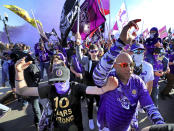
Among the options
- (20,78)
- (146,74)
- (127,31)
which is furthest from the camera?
(146,74)

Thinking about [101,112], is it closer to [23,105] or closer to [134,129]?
[134,129]

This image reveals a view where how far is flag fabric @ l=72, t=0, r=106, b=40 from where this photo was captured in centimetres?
329

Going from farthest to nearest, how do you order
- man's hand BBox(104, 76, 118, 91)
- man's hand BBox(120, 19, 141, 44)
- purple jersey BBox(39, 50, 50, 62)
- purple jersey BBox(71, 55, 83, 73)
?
purple jersey BBox(39, 50, 50, 62) → purple jersey BBox(71, 55, 83, 73) → man's hand BBox(104, 76, 118, 91) → man's hand BBox(120, 19, 141, 44)

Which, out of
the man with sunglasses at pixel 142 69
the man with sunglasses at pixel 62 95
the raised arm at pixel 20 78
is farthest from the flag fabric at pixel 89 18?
the raised arm at pixel 20 78

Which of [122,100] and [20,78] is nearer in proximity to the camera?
[122,100]

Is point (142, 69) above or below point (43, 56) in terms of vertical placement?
below

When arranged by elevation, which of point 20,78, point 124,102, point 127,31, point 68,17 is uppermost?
point 68,17

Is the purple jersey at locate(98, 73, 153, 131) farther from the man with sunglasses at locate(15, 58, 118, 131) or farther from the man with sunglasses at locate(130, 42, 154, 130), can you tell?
the man with sunglasses at locate(130, 42, 154, 130)

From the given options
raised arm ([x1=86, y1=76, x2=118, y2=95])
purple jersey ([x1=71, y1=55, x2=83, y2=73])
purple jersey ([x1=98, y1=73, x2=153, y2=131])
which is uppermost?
purple jersey ([x1=71, y1=55, x2=83, y2=73])

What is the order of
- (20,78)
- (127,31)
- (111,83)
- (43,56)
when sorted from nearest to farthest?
1. (127,31)
2. (111,83)
3. (20,78)
4. (43,56)

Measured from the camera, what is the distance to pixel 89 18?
11.2 ft

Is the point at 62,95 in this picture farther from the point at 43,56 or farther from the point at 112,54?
the point at 43,56

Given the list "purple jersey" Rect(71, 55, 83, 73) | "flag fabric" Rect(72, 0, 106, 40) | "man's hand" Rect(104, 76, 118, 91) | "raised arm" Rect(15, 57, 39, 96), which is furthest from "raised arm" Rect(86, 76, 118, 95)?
"flag fabric" Rect(72, 0, 106, 40)

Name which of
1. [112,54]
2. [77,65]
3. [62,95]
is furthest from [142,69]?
[77,65]
